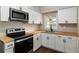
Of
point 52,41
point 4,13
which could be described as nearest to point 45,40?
point 52,41

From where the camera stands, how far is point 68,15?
256 centimetres

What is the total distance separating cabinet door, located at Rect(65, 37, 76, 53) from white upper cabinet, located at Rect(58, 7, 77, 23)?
0.69 meters

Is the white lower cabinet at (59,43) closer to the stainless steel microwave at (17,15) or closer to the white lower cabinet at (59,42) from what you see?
the white lower cabinet at (59,42)

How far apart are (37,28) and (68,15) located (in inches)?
62.6

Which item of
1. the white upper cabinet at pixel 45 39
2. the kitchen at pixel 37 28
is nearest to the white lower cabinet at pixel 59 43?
the kitchen at pixel 37 28

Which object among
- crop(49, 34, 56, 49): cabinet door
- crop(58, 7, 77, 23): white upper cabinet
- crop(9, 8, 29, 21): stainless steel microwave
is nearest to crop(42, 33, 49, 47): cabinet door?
crop(49, 34, 56, 49): cabinet door

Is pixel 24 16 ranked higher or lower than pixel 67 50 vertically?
higher

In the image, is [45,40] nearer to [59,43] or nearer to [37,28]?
[59,43]

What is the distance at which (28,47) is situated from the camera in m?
2.06
